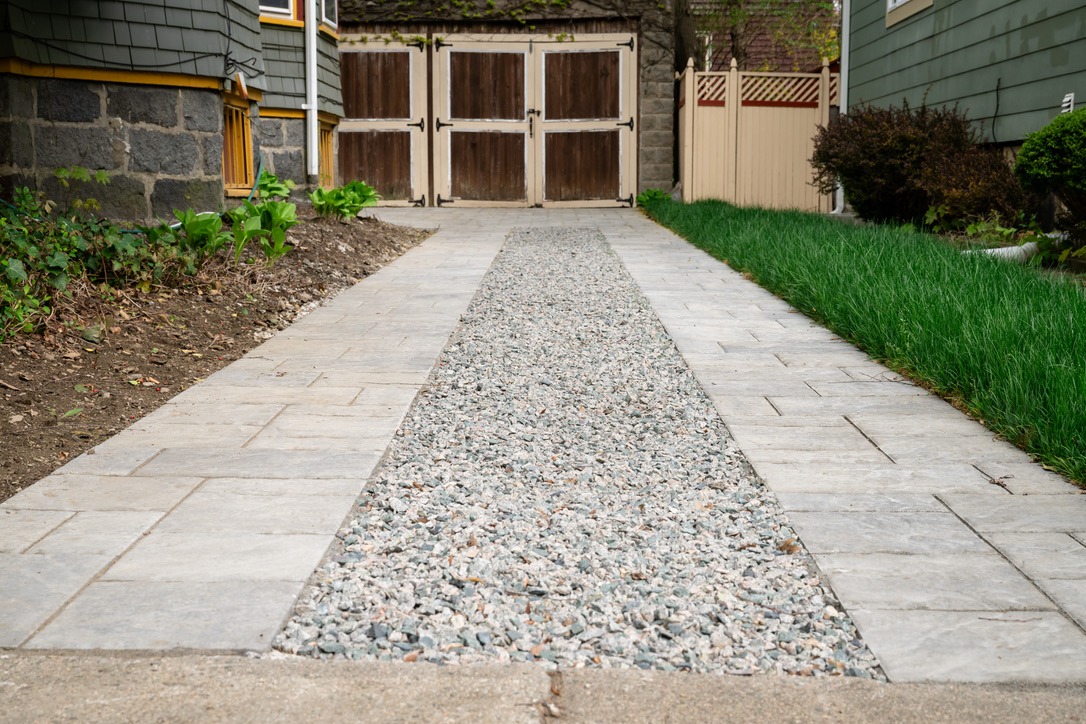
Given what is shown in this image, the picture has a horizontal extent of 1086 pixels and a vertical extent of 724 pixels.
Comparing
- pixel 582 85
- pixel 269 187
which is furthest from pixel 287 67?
pixel 582 85

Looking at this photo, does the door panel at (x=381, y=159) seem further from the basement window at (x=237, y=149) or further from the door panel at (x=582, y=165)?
the basement window at (x=237, y=149)

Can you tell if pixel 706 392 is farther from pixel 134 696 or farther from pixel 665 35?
pixel 665 35

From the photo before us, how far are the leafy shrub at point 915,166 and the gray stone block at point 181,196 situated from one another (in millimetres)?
5347

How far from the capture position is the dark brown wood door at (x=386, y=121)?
47.3ft

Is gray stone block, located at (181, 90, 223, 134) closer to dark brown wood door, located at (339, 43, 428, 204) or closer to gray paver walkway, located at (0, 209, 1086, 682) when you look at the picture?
gray paver walkway, located at (0, 209, 1086, 682)

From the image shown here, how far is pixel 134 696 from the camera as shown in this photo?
1758mm

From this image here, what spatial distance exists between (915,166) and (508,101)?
6.84 m

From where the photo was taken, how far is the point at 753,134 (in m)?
13.3

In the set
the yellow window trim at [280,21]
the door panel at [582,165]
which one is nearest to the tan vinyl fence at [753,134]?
the door panel at [582,165]

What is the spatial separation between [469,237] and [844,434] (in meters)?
7.33

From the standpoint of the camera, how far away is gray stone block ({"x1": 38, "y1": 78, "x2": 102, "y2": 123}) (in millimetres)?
6605

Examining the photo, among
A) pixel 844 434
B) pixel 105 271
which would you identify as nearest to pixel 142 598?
pixel 844 434

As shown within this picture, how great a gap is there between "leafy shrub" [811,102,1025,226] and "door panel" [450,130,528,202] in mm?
5358

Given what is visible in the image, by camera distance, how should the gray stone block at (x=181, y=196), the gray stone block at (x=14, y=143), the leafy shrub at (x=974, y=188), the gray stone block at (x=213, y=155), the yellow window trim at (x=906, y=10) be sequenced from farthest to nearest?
the yellow window trim at (x=906, y=10), the leafy shrub at (x=974, y=188), the gray stone block at (x=213, y=155), the gray stone block at (x=181, y=196), the gray stone block at (x=14, y=143)
